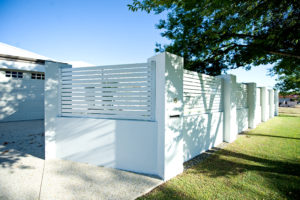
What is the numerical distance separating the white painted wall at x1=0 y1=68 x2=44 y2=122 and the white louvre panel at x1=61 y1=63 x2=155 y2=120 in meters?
10.9

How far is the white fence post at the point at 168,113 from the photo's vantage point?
3.46 meters

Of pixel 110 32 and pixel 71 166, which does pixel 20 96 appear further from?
pixel 71 166

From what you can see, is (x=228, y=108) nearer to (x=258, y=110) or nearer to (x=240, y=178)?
(x=240, y=178)

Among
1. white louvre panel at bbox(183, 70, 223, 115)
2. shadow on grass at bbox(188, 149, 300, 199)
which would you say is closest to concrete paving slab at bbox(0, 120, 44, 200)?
shadow on grass at bbox(188, 149, 300, 199)

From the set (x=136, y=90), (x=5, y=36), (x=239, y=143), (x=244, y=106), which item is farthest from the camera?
(x=5, y=36)

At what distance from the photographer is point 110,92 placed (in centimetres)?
404

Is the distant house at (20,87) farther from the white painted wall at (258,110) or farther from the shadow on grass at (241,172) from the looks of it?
the white painted wall at (258,110)

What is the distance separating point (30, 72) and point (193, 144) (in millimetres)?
14001

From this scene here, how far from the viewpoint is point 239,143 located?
6609mm

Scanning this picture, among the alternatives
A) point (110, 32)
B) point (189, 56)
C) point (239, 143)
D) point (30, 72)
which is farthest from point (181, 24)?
point (30, 72)

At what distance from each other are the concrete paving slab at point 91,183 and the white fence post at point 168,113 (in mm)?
465

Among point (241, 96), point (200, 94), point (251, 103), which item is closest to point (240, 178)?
point (200, 94)

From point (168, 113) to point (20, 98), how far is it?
1380cm

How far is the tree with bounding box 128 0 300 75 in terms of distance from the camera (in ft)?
14.0
